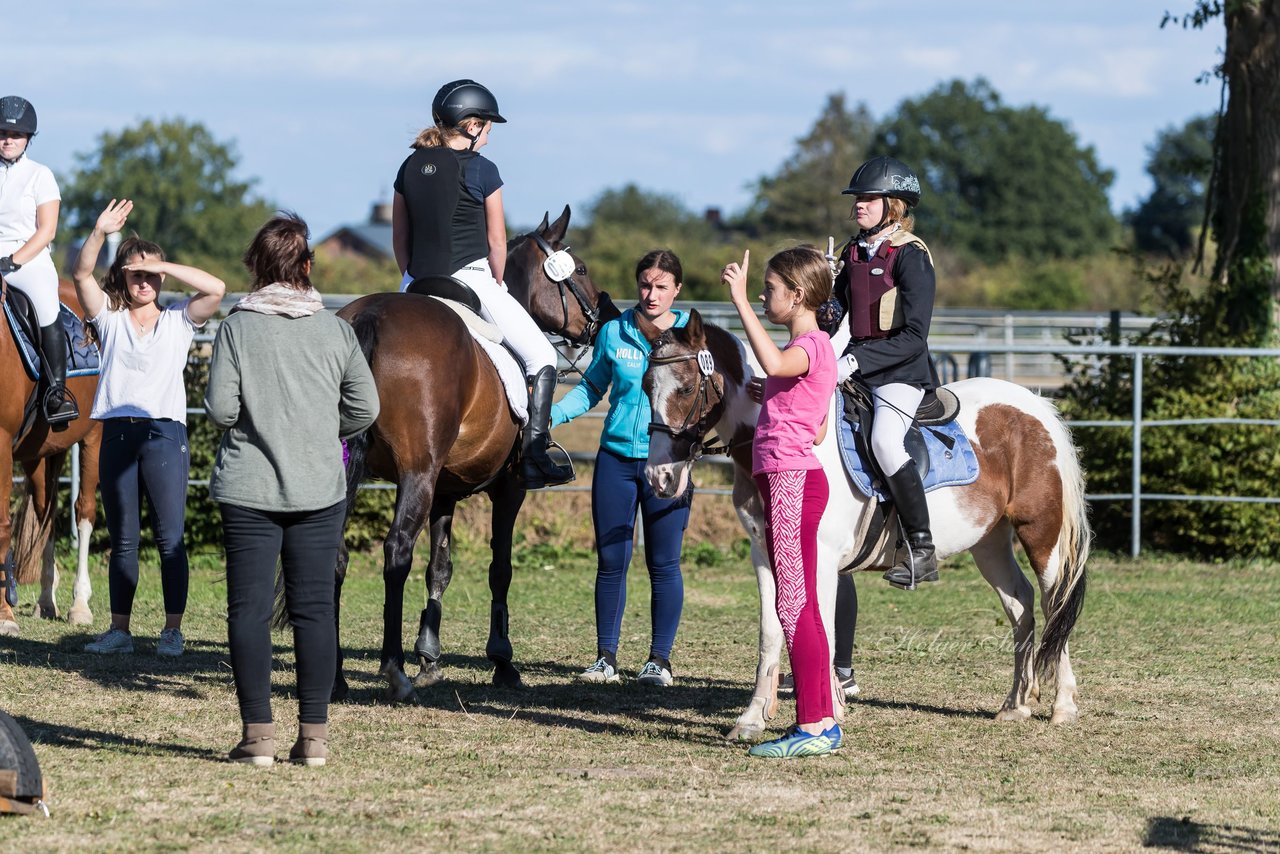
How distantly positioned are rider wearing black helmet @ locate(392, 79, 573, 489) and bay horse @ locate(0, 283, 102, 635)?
2.57m

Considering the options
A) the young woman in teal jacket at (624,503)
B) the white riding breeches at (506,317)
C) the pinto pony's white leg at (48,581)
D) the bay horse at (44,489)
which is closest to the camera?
the white riding breeches at (506,317)

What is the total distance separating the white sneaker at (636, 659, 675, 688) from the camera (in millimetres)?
7629

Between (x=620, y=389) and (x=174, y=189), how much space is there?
251 feet

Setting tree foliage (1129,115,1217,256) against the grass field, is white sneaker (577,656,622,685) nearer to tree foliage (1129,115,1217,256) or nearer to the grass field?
the grass field

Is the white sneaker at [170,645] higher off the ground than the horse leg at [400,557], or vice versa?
the horse leg at [400,557]

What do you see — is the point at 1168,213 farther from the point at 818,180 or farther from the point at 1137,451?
the point at 1137,451

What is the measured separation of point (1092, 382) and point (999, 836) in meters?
9.51

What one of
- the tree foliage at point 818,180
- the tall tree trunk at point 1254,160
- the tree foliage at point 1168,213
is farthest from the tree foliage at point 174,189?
the tall tree trunk at point 1254,160

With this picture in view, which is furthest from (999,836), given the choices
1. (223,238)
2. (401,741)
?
(223,238)

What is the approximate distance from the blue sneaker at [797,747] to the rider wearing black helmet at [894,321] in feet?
2.76

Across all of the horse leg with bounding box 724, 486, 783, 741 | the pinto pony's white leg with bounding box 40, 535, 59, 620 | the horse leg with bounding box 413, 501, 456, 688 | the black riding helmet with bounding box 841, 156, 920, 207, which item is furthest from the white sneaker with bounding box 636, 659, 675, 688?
the pinto pony's white leg with bounding box 40, 535, 59, 620

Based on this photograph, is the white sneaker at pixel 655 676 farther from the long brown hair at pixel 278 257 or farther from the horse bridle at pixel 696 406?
the long brown hair at pixel 278 257

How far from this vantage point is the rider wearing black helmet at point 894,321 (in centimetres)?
634

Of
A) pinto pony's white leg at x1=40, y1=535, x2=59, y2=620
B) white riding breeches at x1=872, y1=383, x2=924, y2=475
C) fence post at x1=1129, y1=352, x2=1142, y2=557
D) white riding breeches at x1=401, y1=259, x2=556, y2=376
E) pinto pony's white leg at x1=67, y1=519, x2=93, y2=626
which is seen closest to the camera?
white riding breeches at x1=872, y1=383, x2=924, y2=475
